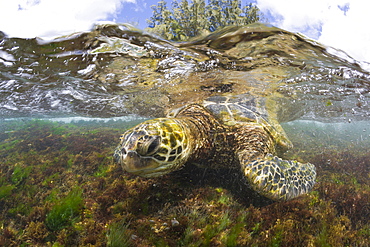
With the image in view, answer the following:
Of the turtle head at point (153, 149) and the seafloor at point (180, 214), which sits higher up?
the turtle head at point (153, 149)

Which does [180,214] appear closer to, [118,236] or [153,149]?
[118,236]

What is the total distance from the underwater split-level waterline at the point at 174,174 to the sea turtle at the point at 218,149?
0.49 metres

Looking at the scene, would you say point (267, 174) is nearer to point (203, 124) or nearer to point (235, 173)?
point (235, 173)

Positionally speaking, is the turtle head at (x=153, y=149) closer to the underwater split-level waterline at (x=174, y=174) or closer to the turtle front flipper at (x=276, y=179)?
the underwater split-level waterline at (x=174, y=174)

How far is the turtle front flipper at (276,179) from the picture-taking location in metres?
3.45

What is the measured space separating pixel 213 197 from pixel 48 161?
788 cm

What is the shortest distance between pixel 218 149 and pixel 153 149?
82.9 inches

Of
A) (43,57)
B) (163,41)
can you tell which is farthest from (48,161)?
(163,41)

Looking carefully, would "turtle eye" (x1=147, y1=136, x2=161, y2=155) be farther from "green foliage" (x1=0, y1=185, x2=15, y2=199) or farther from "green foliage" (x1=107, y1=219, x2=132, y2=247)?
"green foliage" (x1=0, y1=185, x2=15, y2=199)

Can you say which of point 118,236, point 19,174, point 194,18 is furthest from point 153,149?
point 19,174

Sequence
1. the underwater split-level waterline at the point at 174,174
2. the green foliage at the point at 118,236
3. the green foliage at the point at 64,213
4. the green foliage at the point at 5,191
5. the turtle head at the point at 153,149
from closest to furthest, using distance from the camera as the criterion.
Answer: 1. the green foliage at the point at 118,236
2. the turtle head at the point at 153,149
3. the underwater split-level waterline at the point at 174,174
4. the green foliage at the point at 64,213
5. the green foliage at the point at 5,191

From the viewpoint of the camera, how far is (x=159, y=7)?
20.2 feet

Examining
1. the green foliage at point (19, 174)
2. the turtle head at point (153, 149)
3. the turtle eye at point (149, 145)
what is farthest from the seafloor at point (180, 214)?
the turtle eye at point (149, 145)

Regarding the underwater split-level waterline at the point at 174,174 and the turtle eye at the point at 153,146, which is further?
the underwater split-level waterline at the point at 174,174
